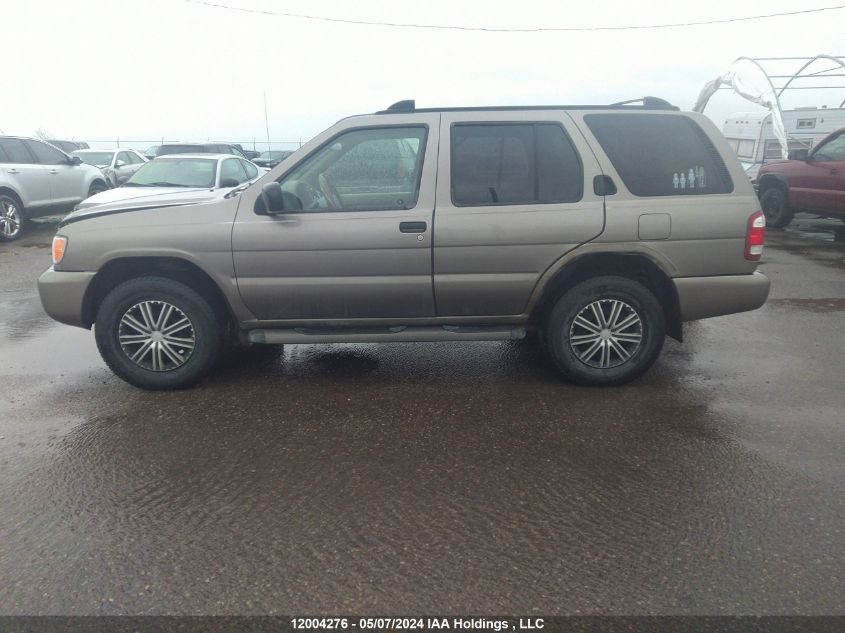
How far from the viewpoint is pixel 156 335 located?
439 cm

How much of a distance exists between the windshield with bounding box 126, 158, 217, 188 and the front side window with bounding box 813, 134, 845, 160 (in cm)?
1056

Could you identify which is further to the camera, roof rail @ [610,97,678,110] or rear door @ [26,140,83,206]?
rear door @ [26,140,83,206]

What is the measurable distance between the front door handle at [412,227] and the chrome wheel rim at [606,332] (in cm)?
122

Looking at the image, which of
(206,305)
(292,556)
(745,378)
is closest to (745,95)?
(745,378)

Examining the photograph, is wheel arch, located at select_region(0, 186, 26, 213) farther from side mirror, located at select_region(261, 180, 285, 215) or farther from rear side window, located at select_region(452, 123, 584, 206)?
rear side window, located at select_region(452, 123, 584, 206)

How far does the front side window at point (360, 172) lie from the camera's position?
4262 millimetres

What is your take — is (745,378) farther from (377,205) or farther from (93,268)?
(93,268)

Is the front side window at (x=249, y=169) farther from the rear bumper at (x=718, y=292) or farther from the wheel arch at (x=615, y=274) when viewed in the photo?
the rear bumper at (x=718, y=292)

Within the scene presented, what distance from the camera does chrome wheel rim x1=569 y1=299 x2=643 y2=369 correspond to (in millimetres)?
4375

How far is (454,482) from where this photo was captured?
3.20 meters

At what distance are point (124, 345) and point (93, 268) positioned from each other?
1.83ft

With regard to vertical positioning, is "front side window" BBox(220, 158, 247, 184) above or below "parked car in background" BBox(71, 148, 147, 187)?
below

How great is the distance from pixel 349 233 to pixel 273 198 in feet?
1.74

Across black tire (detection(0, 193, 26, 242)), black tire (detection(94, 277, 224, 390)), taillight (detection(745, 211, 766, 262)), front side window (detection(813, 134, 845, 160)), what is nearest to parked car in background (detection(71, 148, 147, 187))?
black tire (detection(0, 193, 26, 242))
